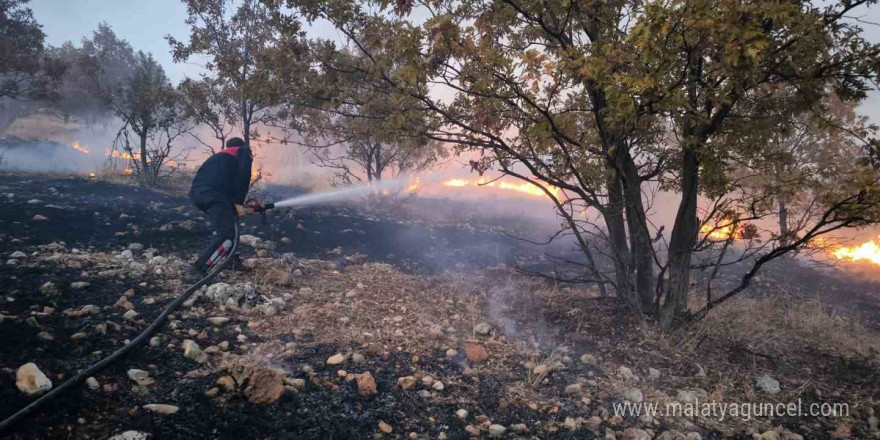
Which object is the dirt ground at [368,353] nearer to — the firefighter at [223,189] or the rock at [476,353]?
the rock at [476,353]

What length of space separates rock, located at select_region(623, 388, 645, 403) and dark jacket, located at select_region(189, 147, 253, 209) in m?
5.42

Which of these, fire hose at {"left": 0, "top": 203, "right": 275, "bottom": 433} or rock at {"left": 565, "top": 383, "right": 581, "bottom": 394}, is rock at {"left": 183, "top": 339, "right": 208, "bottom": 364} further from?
rock at {"left": 565, "top": 383, "right": 581, "bottom": 394}

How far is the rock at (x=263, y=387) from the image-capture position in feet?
9.27

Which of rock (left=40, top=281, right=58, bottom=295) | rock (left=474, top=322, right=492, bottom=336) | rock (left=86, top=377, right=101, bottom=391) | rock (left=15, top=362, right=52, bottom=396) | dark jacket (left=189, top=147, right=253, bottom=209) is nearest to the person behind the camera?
rock (left=15, top=362, right=52, bottom=396)

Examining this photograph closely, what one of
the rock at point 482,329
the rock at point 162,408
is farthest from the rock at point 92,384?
the rock at point 482,329

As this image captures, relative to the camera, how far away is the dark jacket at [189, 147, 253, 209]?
5707 mm

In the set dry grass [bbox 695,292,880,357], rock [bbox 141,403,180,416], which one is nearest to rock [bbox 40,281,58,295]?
rock [bbox 141,403,180,416]

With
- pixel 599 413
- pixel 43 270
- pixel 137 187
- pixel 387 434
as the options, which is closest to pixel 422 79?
pixel 387 434

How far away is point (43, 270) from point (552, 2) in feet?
19.7

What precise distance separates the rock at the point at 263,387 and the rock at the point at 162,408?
16.6 inches

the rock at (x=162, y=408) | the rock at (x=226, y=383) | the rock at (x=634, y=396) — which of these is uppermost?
the rock at (x=226, y=383)

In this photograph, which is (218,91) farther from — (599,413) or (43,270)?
(599,413)

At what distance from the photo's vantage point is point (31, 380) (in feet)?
8.43

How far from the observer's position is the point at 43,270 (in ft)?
14.9
